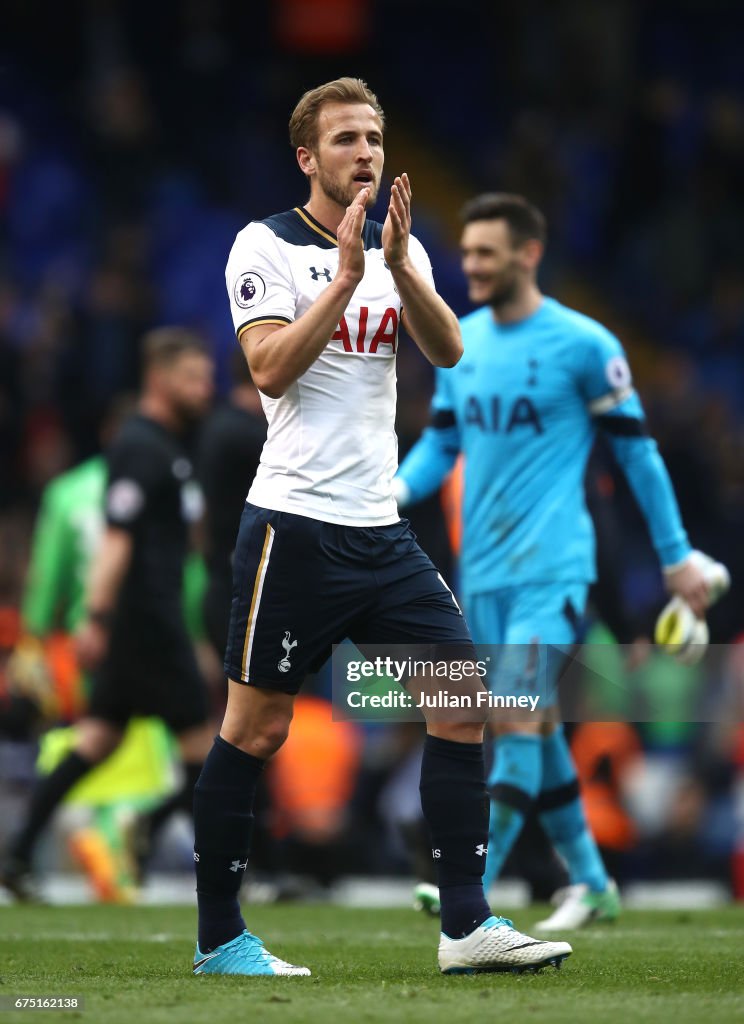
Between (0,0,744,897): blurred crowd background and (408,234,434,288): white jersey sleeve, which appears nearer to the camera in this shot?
(408,234,434,288): white jersey sleeve

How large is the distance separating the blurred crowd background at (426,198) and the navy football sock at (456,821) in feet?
15.2

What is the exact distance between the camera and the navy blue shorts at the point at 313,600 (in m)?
4.71

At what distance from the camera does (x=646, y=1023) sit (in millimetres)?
3854

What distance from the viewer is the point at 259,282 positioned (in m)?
4.69

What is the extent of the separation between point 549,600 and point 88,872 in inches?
127

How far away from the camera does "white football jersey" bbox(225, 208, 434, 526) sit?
4730 mm

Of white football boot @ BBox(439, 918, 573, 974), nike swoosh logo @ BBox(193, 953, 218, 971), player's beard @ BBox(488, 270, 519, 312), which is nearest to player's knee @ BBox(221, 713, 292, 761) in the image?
nike swoosh logo @ BBox(193, 953, 218, 971)

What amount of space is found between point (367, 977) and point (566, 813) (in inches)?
79.5

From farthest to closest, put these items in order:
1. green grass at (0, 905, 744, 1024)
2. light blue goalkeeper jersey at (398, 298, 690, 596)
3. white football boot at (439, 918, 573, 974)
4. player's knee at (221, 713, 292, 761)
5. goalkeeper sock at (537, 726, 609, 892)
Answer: goalkeeper sock at (537, 726, 609, 892), light blue goalkeeper jersey at (398, 298, 690, 596), player's knee at (221, 713, 292, 761), white football boot at (439, 918, 573, 974), green grass at (0, 905, 744, 1024)

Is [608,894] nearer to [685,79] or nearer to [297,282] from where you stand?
[297,282]

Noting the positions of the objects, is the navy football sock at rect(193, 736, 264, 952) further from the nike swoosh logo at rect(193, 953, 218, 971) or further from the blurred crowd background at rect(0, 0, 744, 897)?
the blurred crowd background at rect(0, 0, 744, 897)

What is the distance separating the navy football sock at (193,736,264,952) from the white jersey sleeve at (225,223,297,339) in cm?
104

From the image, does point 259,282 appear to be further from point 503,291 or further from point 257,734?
Result: point 503,291

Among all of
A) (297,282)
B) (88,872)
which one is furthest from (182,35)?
(297,282)
